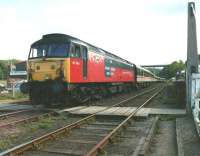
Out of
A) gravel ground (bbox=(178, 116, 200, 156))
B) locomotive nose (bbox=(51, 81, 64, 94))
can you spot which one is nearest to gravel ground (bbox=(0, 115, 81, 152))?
locomotive nose (bbox=(51, 81, 64, 94))

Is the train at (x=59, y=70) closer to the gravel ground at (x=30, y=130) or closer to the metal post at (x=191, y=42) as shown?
the gravel ground at (x=30, y=130)

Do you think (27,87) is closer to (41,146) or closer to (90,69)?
(90,69)

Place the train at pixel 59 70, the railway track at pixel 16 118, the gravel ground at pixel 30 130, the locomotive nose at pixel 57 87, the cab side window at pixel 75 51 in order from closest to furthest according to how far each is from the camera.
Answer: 1. the gravel ground at pixel 30 130
2. the railway track at pixel 16 118
3. the locomotive nose at pixel 57 87
4. the train at pixel 59 70
5. the cab side window at pixel 75 51

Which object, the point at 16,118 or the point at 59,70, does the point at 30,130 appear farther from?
the point at 59,70

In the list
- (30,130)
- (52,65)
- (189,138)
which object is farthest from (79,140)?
(52,65)

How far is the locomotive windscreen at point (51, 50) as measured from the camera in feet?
52.5

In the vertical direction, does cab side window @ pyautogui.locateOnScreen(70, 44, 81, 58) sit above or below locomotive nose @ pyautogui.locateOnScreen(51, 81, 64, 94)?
above

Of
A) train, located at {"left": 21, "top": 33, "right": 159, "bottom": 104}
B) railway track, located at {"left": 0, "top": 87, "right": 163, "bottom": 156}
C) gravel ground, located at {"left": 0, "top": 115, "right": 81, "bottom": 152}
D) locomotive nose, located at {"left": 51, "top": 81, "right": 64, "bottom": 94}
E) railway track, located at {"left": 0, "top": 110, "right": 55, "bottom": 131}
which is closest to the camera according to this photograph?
railway track, located at {"left": 0, "top": 87, "right": 163, "bottom": 156}

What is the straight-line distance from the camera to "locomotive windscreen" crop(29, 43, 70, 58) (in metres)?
16.0

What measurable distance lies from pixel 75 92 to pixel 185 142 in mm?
8853

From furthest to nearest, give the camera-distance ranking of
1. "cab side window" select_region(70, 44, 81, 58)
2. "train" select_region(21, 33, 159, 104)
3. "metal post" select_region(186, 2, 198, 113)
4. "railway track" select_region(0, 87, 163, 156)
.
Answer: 1. "cab side window" select_region(70, 44, 81, 58)
2. "train" select_region(21, 33, 159, 104)
3. "metal post" select_region(186, 2, 198, 113)
4. "railway track" select_region(0, 87, 163, 156)

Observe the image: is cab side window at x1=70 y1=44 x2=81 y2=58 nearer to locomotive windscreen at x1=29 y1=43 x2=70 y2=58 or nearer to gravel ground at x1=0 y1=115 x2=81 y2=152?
locomotive windscreen at x1=29 y1=43 x2=70 y2=58

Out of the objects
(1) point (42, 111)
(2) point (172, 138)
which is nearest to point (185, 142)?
(2) point (172, 138)

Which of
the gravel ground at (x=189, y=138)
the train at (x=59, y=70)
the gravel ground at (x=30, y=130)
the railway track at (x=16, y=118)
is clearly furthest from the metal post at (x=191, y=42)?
the railway track at (x=16, y=118)
